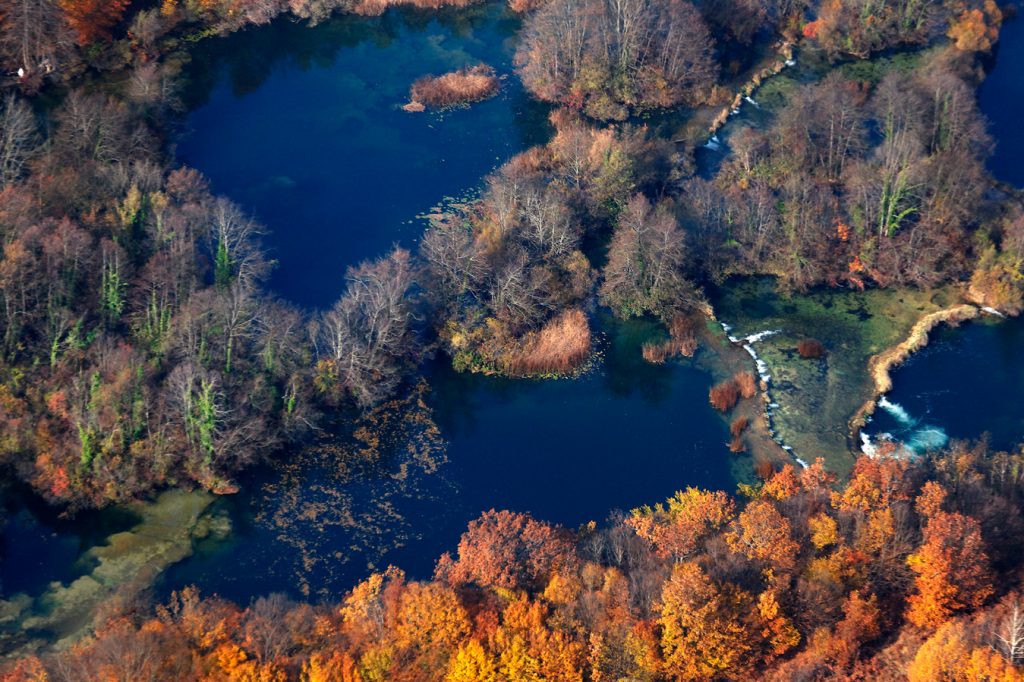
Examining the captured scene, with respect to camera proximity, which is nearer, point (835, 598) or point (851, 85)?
point (835, 598)

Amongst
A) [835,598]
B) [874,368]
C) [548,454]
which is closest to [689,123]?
[874,368]

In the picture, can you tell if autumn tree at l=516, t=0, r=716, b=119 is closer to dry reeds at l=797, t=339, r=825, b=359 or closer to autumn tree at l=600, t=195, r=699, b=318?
autumn tree at l=600, t=195, r=699, b=318

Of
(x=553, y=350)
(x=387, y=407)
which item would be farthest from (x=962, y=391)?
(x=387, y=407)

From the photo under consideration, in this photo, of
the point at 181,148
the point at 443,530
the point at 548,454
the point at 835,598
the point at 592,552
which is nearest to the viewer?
the point at 835,598

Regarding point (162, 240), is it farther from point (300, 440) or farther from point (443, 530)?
point (443, 530)

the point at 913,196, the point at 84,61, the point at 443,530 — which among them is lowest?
the point at 443,530

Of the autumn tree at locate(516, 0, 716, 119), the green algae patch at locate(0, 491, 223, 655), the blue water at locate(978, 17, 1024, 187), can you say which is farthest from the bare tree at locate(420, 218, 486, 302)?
the blue water at locate(978, 17, 1024, 187)
